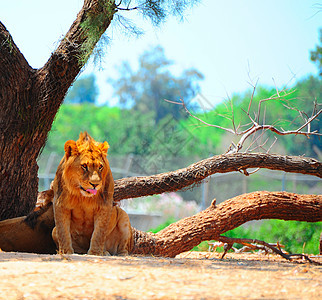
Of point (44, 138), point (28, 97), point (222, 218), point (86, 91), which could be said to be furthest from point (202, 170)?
point (86, 91)

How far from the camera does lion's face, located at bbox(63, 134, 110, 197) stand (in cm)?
446

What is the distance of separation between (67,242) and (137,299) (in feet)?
7.70

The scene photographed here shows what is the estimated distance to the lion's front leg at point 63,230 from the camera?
454 cm

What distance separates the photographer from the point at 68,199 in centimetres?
462

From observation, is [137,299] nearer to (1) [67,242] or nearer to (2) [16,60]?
(1) [67,242]

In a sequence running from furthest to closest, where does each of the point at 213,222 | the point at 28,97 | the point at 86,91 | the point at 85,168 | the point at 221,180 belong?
the point at 86,91
the point at 221,180
the point at 213,222
the point at 28,97
the point at 85,168

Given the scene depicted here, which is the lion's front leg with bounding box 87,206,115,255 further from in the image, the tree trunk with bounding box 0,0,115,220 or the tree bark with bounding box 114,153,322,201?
the tree bark with bounding box 114,153,322,201

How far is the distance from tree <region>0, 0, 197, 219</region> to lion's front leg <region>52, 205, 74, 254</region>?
107 centimetres

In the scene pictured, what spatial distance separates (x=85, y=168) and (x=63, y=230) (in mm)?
681

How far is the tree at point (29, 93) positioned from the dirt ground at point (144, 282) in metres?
2.39

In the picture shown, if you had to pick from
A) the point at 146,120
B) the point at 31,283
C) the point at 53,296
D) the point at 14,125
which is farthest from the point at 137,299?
the point at 146,120

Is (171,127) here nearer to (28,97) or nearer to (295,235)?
(295,235)

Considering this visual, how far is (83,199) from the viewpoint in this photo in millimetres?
4637

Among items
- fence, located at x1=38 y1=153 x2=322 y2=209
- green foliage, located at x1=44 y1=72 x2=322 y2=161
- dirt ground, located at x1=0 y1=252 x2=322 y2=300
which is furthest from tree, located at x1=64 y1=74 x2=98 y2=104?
dirt ground, located at x1=0 y1=252 x2=322 y2=300
